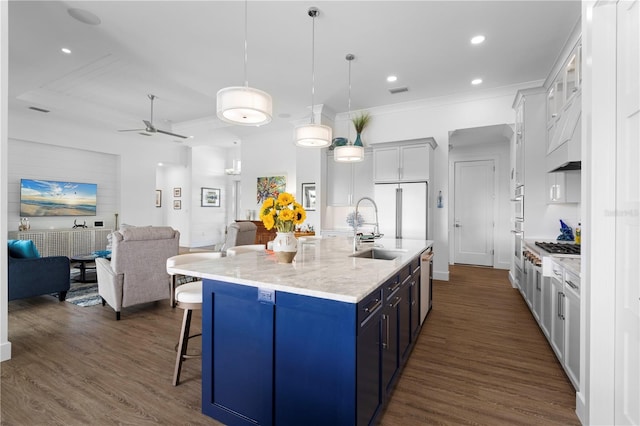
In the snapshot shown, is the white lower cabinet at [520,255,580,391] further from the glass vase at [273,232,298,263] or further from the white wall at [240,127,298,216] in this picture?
the white wall at [240,127,298,216]

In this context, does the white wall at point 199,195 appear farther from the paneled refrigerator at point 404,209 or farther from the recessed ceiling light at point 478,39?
the recessed ceiling light at point 478,39

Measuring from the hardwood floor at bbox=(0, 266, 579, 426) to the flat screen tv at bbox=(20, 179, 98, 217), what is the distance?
3.90 metres

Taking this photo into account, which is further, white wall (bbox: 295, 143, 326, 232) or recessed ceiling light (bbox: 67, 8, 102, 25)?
white wall (bbox: 295, 143, 326, 232)

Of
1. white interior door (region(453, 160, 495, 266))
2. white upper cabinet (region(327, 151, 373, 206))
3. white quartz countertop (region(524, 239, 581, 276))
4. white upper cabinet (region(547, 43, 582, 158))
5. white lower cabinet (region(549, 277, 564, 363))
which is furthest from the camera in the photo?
white interior door (region(453, 160, 495, 266))

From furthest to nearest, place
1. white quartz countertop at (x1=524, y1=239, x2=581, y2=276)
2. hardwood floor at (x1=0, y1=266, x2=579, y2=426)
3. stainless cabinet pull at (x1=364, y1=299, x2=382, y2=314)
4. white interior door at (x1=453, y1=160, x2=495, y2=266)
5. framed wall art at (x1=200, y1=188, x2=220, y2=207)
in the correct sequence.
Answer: framed wall art at (x1=200, y1=188, x2=220, y2=207) < white interior door at (x1=453, y1=160, x2=495, y2=266) < white quartz countertop at (x1=524, y1=239, x2=581, y2=276) < hardwood floor at (x1=0, y1=266, x2=579, y2=426) < stainless cabinet pull at (x1=364, y1=299, x2=382, y2=314)

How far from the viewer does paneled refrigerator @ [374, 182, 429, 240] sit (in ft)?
17.5

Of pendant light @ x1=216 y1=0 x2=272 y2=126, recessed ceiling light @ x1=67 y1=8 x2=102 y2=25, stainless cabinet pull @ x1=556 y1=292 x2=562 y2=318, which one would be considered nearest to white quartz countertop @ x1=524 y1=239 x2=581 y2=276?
stainless cabinet pull @ x1=556 y1=292 x2=562 y2=318

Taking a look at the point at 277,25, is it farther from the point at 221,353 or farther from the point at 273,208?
the point at 221,353

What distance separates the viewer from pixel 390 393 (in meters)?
2.18

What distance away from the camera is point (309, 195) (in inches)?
260

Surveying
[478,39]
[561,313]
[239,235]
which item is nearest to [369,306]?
[561,313]

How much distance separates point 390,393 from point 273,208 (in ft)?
4.98

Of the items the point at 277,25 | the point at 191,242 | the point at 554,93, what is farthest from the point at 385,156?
the point at 191,242

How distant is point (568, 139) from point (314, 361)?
3.17 m
